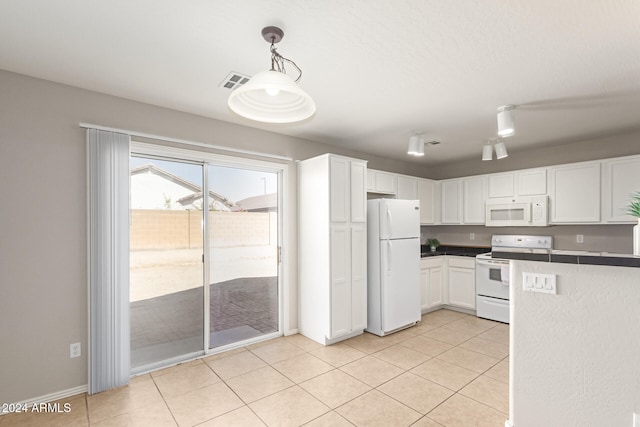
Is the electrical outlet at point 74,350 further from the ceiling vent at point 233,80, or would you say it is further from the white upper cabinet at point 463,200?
the white upper cabinet at point 463,200

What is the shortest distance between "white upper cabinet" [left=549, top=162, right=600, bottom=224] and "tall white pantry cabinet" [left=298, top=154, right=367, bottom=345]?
275 centimetres

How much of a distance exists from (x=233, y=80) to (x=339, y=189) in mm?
1708

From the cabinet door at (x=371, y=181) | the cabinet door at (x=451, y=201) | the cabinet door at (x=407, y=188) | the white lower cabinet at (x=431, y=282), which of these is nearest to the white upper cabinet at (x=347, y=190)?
the cabinet door at (x=371, y=181)

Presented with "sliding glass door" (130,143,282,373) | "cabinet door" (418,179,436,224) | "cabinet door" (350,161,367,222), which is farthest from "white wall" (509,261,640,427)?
"cabinet door" (418,179,436,224)

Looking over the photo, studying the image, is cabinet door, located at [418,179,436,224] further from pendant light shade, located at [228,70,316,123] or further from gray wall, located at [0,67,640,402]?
gray wall, located at [0,67,640,402]

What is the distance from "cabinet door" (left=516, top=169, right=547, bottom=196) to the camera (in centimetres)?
438

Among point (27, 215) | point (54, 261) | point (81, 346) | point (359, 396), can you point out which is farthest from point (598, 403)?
point (27, 215)

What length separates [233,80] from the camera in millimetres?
2488

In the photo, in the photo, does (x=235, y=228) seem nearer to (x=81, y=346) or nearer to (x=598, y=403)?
(x=81, y=346)

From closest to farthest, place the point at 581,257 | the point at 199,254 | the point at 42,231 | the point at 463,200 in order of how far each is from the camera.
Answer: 1. the point at 581,257
2. the point at 42,231
3. the point at 199,254
4. the point at 463,200

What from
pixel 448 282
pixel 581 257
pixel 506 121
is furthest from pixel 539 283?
pixel 448 282

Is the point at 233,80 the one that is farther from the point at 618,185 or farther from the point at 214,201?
the point at 618,185

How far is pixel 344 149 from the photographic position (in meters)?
4.70

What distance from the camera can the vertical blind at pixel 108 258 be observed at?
255 centimetres
